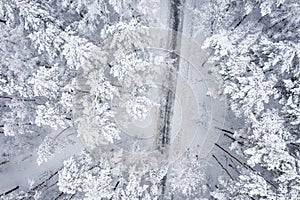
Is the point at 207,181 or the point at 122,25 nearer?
the point at 122,25

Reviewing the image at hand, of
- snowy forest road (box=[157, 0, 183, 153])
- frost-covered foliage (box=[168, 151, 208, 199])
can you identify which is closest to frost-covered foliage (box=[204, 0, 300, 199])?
frost-covered foliage (box=[168, 151, 208, 199])

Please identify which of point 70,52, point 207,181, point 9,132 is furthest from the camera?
point 207,181

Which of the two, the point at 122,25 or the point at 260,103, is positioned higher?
the point at 122,25

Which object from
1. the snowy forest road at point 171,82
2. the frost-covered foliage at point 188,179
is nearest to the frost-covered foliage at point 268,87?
the frost-covered foliage at point 188,179

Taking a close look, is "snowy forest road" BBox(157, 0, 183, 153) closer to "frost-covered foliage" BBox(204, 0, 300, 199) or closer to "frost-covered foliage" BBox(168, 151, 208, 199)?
"frost-covered foliage" BBox(168, 151, 208, 199)

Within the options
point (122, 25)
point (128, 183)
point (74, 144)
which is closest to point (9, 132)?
point (74, 144)

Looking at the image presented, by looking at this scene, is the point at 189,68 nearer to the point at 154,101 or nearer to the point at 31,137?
the point at 154,101

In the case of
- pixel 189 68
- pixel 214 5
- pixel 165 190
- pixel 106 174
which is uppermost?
pixel 214 5
